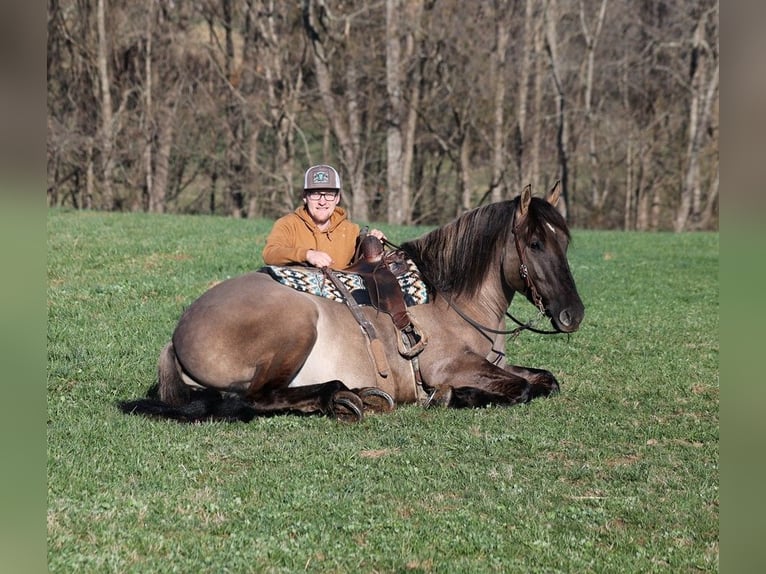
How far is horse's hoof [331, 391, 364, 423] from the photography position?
646 cm

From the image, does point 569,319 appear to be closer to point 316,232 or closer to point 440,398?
point 440,398

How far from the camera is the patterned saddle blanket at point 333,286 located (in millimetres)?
6832

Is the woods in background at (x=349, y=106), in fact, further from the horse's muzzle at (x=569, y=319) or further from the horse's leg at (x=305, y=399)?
the horse's leg at (x=305, y=399)

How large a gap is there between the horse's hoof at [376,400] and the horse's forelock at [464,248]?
1.08 m

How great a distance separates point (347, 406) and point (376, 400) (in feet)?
1.21

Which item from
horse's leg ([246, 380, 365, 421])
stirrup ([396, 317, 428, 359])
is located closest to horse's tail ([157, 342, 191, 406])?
horse's leg ([246, 380, 365, 421])

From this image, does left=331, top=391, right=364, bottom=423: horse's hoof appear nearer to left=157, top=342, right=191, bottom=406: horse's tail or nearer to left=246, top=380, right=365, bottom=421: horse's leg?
left=246, top=380, right=365, bottom=421: horse's leg

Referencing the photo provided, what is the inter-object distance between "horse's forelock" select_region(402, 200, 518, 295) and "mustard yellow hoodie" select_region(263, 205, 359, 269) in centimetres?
55

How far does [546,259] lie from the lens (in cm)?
677

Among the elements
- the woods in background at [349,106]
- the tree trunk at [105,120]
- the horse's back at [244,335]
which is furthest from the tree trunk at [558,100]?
the horse's back at [244,335]

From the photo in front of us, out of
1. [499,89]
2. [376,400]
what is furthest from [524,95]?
[376,400]
